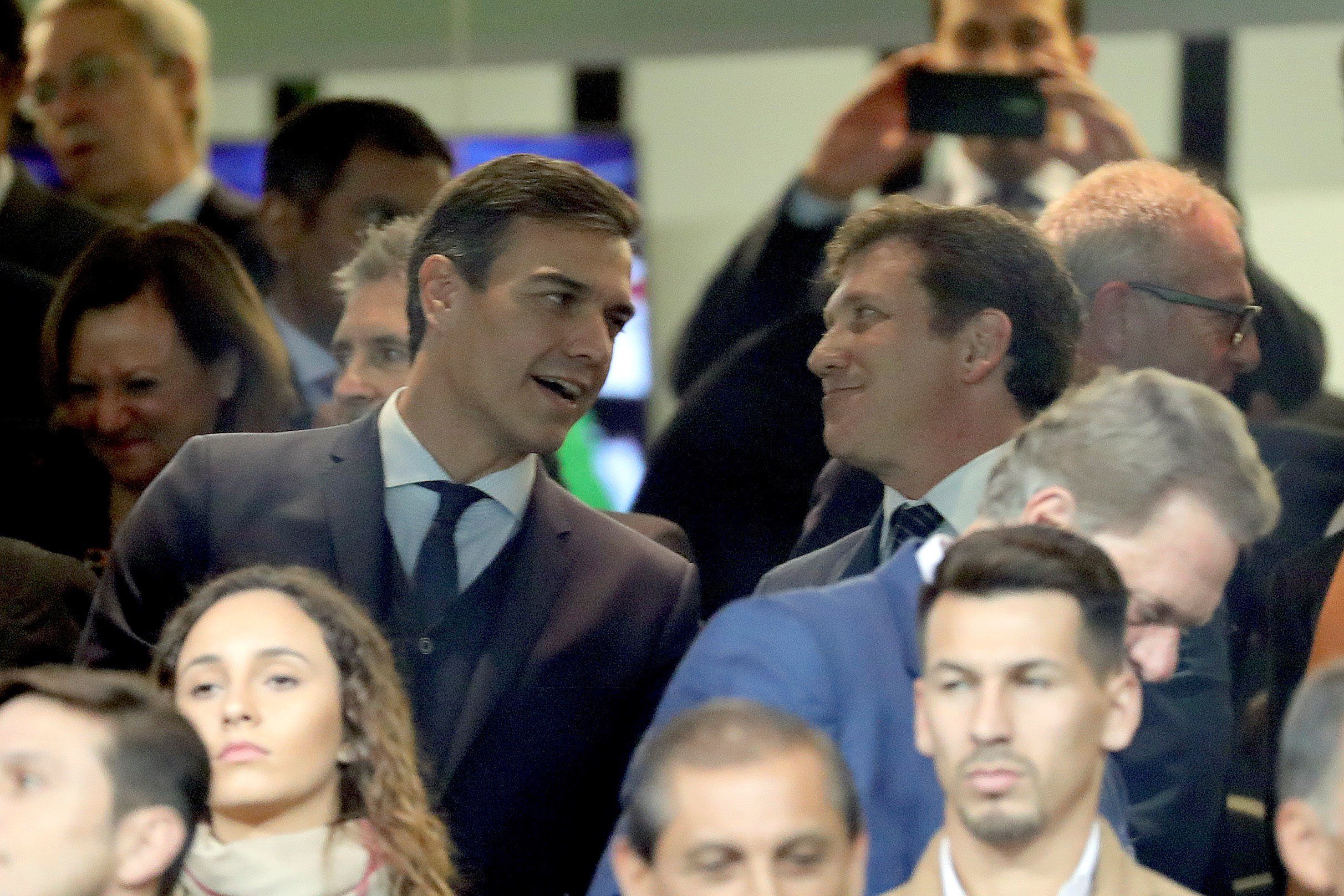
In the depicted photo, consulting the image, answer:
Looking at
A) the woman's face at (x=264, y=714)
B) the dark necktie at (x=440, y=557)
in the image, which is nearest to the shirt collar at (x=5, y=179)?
the dark necktie at (x=440, y=557)

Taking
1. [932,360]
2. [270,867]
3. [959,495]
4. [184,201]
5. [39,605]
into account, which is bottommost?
[270,867]

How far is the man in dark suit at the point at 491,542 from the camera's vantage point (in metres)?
1.78

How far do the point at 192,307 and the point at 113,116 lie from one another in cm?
42

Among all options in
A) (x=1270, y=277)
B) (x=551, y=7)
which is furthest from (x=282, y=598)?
(x=551, y=7)

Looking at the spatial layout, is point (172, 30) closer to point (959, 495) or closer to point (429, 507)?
point (429, 507)

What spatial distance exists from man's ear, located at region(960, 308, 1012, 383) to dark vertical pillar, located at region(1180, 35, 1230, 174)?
795mm

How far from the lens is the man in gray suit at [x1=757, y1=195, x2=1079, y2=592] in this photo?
177cm

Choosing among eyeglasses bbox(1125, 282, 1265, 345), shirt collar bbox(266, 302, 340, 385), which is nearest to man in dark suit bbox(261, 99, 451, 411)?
shirt collar bbox(266, 302, 340, 385)

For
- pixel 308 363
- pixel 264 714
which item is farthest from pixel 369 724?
pixel 308 363

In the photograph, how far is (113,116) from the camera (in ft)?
7.64

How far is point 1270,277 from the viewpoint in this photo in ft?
6.78

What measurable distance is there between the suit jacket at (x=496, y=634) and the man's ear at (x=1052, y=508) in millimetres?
372

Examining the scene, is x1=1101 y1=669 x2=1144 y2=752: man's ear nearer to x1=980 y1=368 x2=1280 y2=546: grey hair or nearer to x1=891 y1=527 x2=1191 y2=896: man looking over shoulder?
x1=891 y1=527 x2=1191 y2=896: man looking over shoulder

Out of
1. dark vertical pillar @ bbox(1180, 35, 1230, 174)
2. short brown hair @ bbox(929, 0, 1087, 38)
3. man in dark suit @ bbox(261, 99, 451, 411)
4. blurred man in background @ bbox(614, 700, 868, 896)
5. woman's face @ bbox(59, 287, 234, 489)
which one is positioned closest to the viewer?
blurred man in background @ bbox(614, 700, 868, 896)
